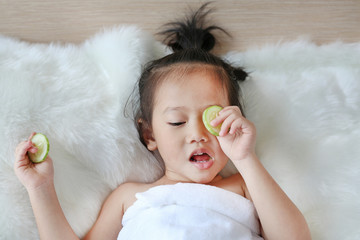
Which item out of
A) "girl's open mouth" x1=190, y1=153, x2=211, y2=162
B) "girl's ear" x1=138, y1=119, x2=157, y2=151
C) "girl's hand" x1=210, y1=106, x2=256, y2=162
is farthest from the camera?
"girl's ear" x1=138, y1=119, x2=157, y2=151

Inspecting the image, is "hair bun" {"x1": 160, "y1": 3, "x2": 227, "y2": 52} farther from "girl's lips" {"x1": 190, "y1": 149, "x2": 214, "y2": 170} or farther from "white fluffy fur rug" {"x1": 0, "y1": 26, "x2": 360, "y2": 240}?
"girl's lips" {"x1": 190, "y1": 149, "x2": 214, "y2": 170}

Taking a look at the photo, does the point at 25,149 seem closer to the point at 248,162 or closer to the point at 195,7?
the point at 248,162

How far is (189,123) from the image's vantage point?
126 centimetres

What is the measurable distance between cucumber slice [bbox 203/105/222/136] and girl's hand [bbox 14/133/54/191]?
1.65ft

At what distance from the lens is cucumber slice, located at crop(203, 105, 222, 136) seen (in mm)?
1199

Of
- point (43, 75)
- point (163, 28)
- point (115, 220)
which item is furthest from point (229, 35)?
point (115, 220)

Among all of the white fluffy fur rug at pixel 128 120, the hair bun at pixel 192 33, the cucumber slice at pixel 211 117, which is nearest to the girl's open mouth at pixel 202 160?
the cucumber slice at pixel 211 117

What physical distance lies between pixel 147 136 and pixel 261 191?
46cm

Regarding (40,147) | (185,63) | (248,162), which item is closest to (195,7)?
(185,63)

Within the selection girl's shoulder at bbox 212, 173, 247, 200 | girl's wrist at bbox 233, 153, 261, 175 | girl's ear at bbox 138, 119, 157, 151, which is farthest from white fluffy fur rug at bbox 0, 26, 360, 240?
girl's wrist at bbox 233, 153, 261, 175

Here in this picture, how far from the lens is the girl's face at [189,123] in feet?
4.14

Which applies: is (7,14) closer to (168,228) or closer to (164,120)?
(164,120)

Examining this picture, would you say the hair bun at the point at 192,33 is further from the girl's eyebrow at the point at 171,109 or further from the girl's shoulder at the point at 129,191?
the girl's shoulder at the point at 129,191

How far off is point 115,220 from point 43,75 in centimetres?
56
